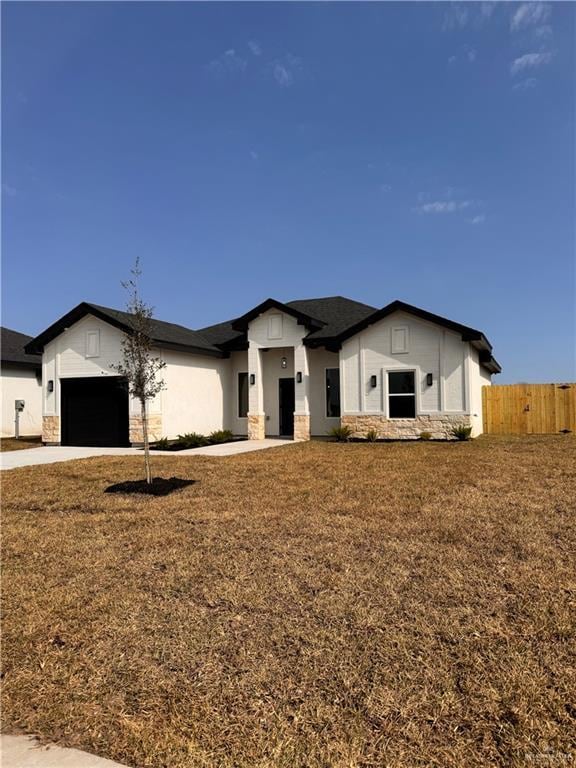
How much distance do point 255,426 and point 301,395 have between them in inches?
85.5

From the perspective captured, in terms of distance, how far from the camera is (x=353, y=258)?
75.9ft

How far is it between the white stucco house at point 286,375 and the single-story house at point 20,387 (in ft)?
13.7

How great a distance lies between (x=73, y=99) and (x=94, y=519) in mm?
14005

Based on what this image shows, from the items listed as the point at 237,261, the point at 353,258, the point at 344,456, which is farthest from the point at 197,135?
the point at 344,456

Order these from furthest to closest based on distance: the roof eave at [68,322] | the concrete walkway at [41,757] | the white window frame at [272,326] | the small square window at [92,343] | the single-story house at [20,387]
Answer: the single-story house at [20,387], the white window frame at [272,326], the small square window at [92,343], the roof eave at [68,322], the concrete walkway at [41,757]

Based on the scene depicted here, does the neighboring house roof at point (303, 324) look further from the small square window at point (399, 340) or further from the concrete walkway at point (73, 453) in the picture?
the concrete walkway at point (73, 453)

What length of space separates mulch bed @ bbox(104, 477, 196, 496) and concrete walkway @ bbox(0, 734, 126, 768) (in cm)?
549

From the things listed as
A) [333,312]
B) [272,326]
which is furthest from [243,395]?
[333,312]

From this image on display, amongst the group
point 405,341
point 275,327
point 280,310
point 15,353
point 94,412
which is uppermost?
point 280,310

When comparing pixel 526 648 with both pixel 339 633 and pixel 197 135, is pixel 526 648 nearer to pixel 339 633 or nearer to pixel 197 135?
pixel 339 633

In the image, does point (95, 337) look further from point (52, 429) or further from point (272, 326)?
point (272, 326)

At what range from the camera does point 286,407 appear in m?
Answer: 19.2

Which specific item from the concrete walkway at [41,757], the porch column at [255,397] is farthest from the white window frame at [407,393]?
the concrete walkway at [41,757]

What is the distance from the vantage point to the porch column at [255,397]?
18.0 metres
